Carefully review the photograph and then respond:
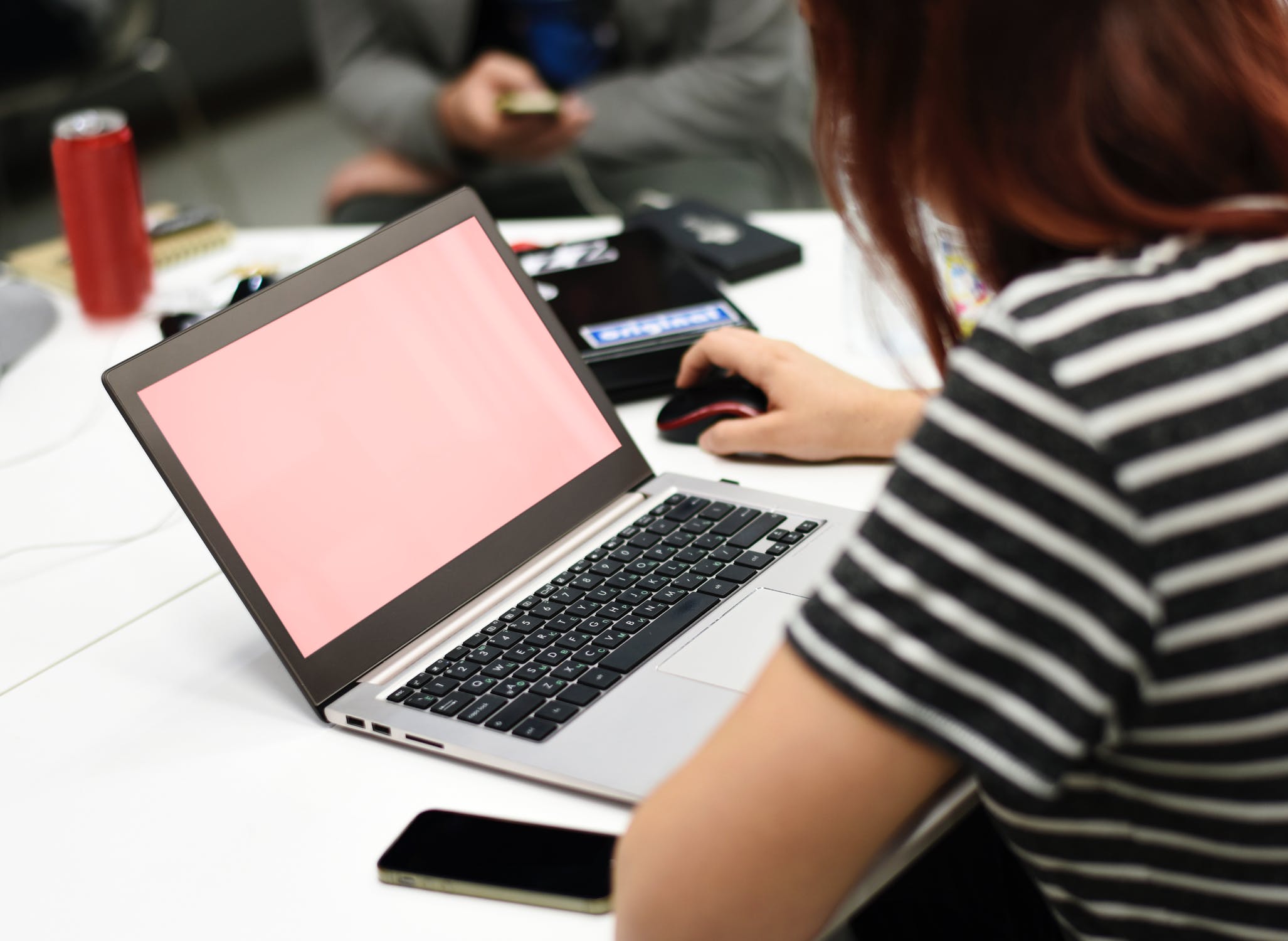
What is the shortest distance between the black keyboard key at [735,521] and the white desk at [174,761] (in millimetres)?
79

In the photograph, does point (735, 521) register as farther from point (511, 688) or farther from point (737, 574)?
point (511, 688)

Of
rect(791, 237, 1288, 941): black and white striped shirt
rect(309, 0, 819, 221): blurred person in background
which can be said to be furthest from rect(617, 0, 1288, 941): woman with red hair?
rect(309, 0, 819, 221): blurred person in background

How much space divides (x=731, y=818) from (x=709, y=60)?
1.59 meters

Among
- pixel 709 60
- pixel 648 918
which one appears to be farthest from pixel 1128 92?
pixel 709 60

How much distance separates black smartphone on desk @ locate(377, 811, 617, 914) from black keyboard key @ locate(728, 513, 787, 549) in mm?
262

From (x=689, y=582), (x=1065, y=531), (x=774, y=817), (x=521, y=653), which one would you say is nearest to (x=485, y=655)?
(x=521, y=653)

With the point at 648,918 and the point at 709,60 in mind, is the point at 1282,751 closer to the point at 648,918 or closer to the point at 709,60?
the point at 648,918

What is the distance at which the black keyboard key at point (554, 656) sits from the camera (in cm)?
73

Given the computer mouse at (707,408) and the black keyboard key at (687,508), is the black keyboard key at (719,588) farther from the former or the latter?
the computer mouse at (707,408)

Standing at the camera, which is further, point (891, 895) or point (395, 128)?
point (395, 128)

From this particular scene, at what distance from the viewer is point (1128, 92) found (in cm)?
48

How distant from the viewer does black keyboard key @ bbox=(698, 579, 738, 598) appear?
79 cm

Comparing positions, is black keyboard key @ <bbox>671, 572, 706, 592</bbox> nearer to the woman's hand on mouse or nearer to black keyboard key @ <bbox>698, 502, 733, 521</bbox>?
black keyboard key @ <bbox>698, 502, 733, 521</bbox>

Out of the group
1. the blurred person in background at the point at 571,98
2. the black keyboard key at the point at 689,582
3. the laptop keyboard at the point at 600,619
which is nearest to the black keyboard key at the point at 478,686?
the laptop keyboard at the point at 600,619
